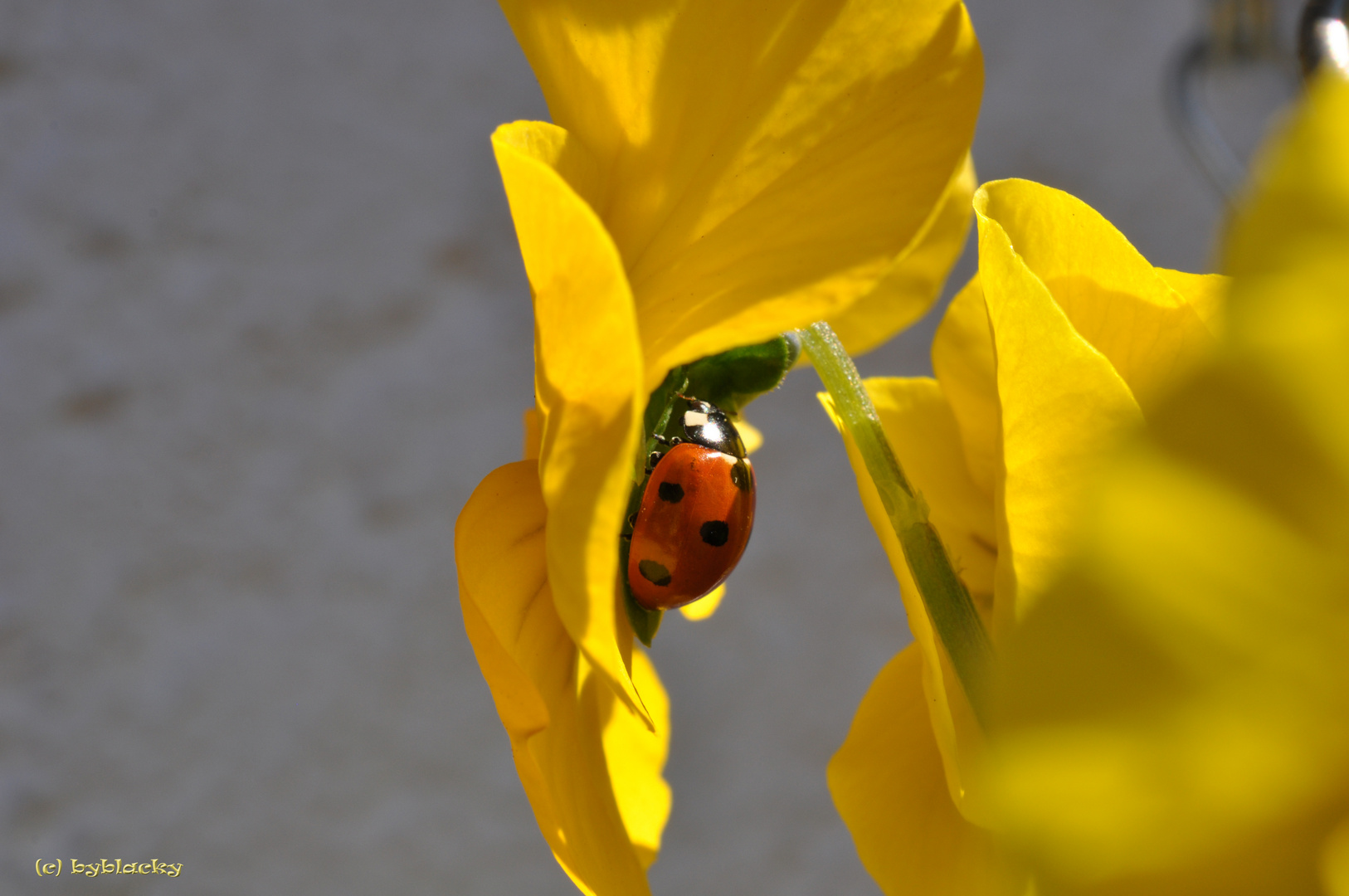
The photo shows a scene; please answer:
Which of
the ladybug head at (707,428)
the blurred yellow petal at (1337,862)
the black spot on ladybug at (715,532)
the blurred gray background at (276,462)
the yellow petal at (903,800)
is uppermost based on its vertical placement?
the blurred yellow petal at (1337,862)

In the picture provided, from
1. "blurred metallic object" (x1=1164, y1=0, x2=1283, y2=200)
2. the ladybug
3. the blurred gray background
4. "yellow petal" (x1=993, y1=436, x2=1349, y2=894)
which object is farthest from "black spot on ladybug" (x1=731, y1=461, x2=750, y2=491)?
the blurred gray background

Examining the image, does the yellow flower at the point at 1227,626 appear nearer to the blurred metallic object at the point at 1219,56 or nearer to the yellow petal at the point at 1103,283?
the yellow petal at the point at 1103,283

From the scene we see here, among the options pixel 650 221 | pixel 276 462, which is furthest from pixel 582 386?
pixel 276 462

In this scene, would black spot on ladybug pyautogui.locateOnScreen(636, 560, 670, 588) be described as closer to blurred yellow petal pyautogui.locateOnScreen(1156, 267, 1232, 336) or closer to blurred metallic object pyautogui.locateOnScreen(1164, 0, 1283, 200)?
blurred yellow petal pyautogui.locateOnScreen(1156, 267, 1232, 336)

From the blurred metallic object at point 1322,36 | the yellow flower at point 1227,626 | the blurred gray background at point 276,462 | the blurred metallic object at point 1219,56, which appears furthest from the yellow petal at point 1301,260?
the blurred gray background at point 276,462

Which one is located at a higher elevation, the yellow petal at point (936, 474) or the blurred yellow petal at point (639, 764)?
the yellow petal at point (936, 474)

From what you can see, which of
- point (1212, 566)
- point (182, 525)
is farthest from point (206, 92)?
point (1212, 566)

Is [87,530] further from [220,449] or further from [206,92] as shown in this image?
[206,92]
